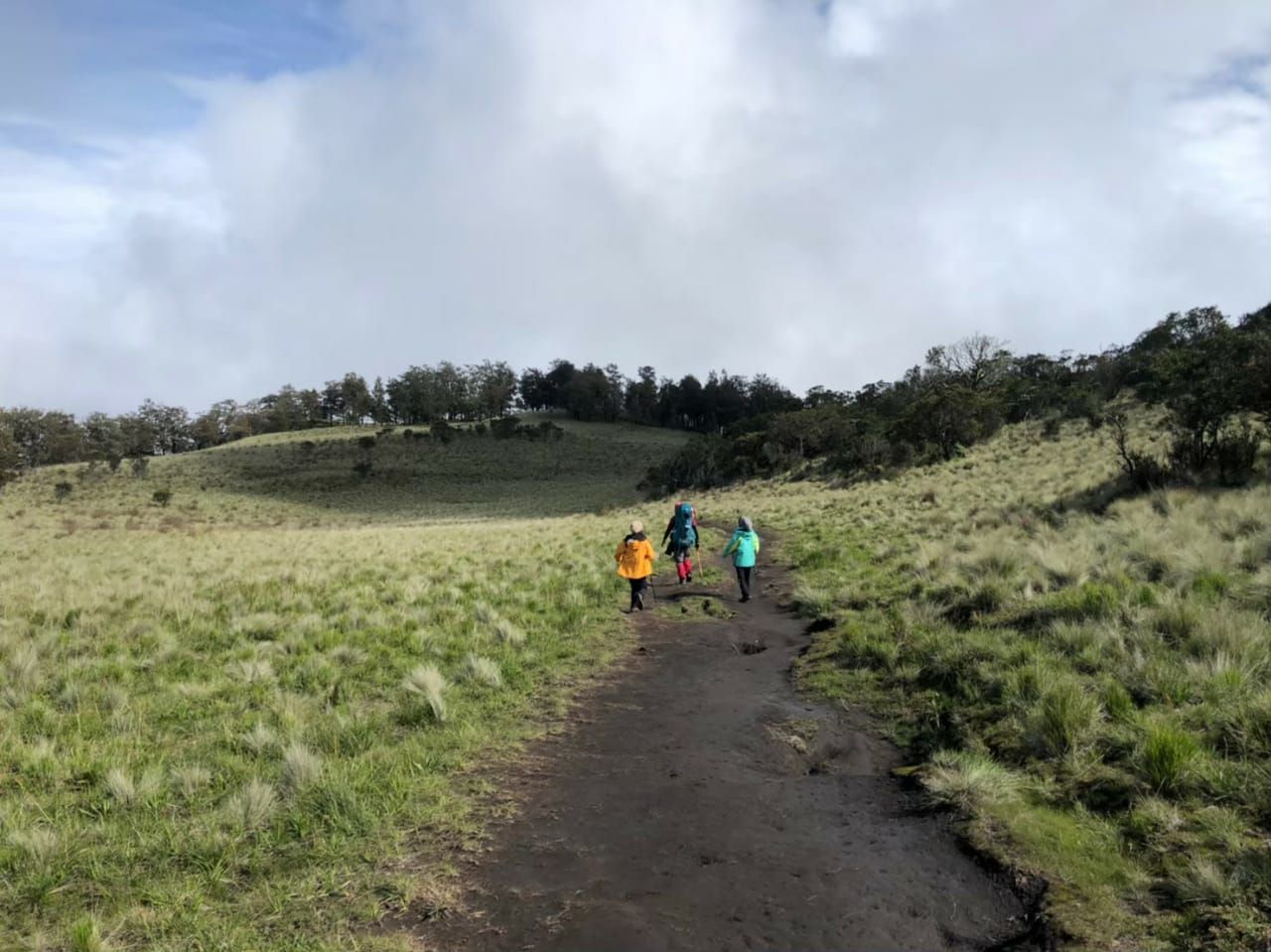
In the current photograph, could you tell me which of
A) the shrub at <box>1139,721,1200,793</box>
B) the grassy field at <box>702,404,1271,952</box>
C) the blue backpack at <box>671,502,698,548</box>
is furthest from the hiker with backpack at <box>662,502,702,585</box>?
the shrub at <box>1139,721,1200,793</box>

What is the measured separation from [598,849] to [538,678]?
4.15 metres

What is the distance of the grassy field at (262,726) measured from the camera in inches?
175

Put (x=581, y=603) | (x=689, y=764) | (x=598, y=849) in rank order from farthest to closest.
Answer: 1. (x=581, y=603)
2. (x=689, y=764)
3. (x=598, y=849)

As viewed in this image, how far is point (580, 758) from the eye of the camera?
6766 mm

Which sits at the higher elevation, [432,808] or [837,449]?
[837,449]

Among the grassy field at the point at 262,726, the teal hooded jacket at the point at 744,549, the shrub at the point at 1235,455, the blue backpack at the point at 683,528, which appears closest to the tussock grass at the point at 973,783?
the grassy field at the point at 262,726

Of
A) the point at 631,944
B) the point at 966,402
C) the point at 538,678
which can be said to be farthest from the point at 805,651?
the point at 966,402

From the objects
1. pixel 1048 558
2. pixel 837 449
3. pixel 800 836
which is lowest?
pixel 800 836

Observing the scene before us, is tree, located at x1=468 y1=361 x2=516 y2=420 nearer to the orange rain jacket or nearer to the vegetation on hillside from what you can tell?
the vegetation on hillside

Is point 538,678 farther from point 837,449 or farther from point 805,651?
point 837,449

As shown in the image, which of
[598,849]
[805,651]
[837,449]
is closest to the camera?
[598,849]

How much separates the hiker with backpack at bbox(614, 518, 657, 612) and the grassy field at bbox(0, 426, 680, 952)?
810mm

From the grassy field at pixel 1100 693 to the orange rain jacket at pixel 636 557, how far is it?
317 cm

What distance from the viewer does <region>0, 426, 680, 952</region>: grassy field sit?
4.45 metres
